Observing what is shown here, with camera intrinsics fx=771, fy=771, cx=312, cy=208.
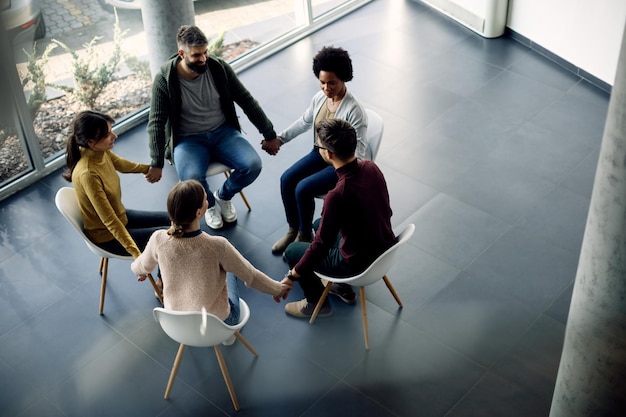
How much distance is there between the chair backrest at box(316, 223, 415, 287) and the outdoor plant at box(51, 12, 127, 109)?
3.15 m

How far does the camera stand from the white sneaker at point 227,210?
5.41 metres

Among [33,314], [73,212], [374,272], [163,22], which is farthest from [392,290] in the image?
[163,22]

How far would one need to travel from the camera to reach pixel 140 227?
471 centimetres

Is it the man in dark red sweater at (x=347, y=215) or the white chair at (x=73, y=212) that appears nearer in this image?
the man in dark red sweater at (x=347, y=215)

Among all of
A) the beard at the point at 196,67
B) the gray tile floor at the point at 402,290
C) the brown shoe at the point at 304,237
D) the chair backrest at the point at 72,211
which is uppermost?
the beard at the point at 196,67

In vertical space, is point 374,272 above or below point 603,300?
below

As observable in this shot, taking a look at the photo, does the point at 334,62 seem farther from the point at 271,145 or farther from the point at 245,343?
the point at 245,343

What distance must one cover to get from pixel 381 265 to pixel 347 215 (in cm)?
32

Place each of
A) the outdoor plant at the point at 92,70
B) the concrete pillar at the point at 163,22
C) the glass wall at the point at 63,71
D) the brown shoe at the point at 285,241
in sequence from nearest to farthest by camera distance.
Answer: the brown shoe at the point at 285,241 → the glass wall at the point at 63,71 → the concrete pillar at the point at 163,22 → the outdoor plant at the point at 92,70

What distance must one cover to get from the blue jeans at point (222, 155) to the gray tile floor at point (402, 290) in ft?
1.49

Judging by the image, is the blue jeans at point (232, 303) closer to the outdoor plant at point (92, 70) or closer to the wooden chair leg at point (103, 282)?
the wooden chair leg at point (103, 282)

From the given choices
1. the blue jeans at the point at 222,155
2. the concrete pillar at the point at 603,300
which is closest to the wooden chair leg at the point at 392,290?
the blue jeans at the point at 222,155

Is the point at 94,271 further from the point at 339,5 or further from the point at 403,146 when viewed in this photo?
the point at 339,5

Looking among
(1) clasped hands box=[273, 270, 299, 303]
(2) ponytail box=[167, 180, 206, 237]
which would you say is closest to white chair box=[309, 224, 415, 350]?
(1) clasped hands box=[273, 270, 299, 303]
